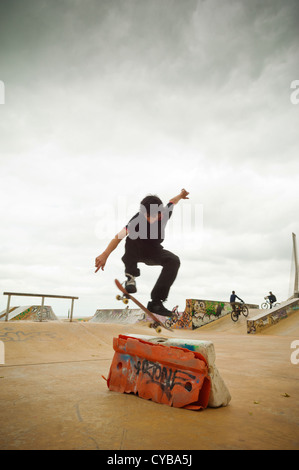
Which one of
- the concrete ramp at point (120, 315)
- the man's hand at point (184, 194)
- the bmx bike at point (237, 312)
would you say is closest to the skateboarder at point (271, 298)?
the bmx bike at point (237, 312)

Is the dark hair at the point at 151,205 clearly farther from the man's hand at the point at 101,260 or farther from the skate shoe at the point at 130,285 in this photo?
the skate shoe at the point at 130,285

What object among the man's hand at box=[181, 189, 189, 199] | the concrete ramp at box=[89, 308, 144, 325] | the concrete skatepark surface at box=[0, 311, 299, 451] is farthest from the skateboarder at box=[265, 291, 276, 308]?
the man's hand at box=[181, 189, 189, 199]

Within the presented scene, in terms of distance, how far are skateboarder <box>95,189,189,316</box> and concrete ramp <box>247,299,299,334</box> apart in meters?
14.7

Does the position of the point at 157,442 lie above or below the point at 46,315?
above

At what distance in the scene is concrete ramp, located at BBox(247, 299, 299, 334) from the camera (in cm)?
1619

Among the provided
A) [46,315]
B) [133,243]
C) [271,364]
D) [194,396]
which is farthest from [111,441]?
[46,315]

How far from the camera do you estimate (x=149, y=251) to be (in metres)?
3.81

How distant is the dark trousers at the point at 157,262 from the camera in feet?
12.1

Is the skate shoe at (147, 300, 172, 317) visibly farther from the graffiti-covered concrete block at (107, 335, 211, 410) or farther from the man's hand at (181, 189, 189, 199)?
the man's hand at (181, 189, 189, 199)

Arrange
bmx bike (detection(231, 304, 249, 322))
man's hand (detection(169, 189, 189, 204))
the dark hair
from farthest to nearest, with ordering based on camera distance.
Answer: bmx bike (detection(231, 304, 249, 322)) → man's hand (detection(169, 189, 189, 204)) → the dark hair

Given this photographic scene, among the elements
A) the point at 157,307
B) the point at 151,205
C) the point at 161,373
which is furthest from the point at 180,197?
the point at 161,373

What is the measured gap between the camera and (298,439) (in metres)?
2.12

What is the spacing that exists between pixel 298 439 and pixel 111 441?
153 cm
